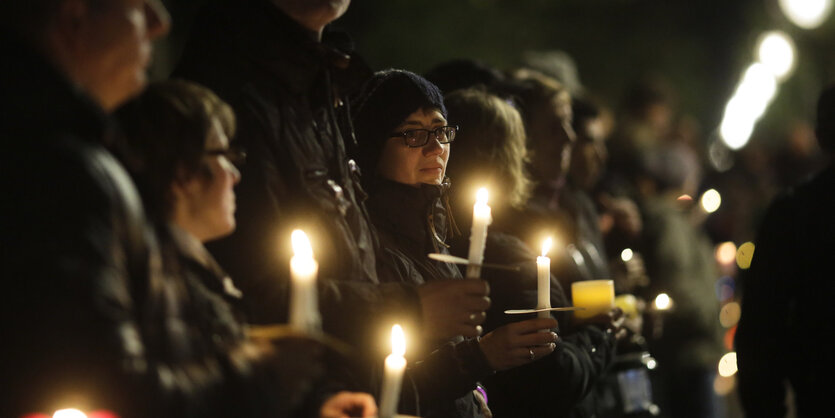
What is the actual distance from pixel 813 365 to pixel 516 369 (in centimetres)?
136

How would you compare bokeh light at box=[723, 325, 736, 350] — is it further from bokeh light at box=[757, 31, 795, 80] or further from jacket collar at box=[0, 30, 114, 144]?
jacket collar at box=[0, 30, 114, 144]

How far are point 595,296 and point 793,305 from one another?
107 centimetres

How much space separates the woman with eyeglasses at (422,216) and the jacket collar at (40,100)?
59.4 inches

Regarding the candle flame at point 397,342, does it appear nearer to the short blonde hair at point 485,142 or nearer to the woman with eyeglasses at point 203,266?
the woman with eyeglasses at point 203,266

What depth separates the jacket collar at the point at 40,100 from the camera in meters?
2.06

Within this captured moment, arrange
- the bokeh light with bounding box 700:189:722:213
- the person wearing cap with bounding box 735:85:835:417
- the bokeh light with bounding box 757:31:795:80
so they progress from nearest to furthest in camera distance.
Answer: the person wearing cap with bounding box 735:85:835:417 → the bokeh light with bounding box 700:189:722:213 → the bokeh light with bounding box 757:31:795:80

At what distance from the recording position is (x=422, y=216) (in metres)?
3.72

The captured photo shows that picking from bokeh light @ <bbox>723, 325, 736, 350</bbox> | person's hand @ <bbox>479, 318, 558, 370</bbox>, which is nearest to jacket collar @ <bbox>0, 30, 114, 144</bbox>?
person's hand @ <bbox>479, 318, 558, 370</bbox>

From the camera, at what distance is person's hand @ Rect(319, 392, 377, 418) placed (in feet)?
8.46

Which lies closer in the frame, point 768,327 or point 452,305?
point 452,305

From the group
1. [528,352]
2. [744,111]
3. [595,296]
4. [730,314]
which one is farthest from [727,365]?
[528,352]

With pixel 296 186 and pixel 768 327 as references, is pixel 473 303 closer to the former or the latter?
pixel 296 186

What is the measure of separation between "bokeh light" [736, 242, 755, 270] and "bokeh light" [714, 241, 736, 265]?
25.6 inches

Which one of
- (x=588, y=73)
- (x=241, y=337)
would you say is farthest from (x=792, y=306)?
(x=588, y=73)
